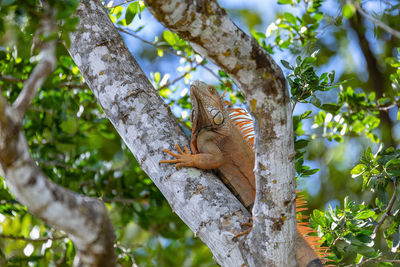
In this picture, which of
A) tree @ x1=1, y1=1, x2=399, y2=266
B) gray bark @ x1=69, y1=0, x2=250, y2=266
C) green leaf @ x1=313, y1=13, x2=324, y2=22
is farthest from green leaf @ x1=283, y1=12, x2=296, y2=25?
gray bark @ x1=69, y1=0, x2=250, y2=266

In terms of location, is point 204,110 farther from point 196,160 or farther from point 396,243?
point 396,243

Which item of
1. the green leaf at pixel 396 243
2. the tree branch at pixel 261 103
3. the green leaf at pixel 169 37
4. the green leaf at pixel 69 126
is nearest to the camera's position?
the tree branch at pixel 261 103

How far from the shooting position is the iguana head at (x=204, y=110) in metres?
4.76

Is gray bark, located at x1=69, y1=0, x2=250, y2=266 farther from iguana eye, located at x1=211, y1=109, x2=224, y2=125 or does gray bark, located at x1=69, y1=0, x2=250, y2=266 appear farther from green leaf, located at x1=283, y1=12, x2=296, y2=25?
green leaf, located at x1=283, y1=12, x2=296, y2=25

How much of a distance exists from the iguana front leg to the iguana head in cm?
66

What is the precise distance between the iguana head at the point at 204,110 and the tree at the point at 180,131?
0.58 meters

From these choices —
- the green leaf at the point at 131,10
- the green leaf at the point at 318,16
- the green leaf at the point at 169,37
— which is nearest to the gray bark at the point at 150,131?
the green leaf at the point at 131,10

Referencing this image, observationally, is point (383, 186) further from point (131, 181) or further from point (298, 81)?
point (131, 181)

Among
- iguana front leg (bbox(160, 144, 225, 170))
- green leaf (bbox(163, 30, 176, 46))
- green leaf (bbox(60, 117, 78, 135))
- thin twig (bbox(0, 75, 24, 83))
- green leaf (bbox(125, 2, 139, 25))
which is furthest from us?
green leaf (bbox(60, 117, 78, 135))

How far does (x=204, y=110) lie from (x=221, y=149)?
1.64 ft

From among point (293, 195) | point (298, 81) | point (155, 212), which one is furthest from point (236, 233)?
point (155, 212)

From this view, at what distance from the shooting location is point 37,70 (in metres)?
2.18

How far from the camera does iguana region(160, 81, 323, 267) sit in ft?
12.4

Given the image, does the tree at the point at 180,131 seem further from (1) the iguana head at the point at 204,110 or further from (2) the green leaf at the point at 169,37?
(1) the iguana head at the point at 204,110
